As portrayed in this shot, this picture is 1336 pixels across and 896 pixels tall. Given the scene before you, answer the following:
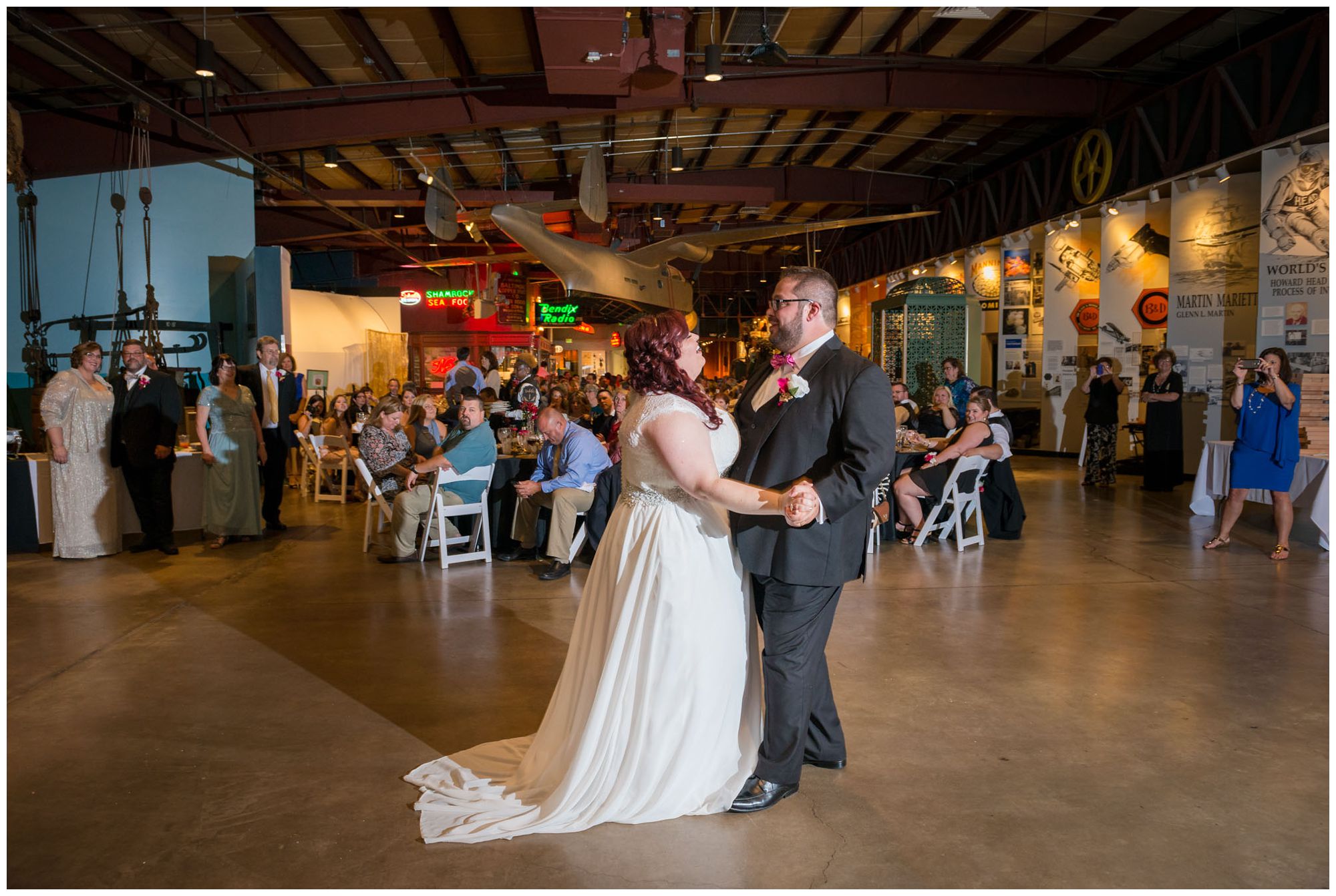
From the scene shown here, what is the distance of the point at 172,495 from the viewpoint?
6.84 metres

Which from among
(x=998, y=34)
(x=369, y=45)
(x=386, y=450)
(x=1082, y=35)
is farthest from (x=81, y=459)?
(x=1082, y=35)

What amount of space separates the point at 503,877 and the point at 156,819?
1055 mm

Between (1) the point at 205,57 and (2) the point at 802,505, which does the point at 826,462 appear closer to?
(2) the point at 802,505

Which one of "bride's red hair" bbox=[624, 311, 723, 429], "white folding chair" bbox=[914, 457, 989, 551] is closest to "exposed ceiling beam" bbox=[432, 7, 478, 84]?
"white folding chair" bbox=[914, 457, 989, 551]

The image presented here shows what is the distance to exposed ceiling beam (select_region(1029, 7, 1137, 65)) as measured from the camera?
28.7 ft

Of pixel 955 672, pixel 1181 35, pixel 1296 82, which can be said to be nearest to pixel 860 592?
pixel 955 672

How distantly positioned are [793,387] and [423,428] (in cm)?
536

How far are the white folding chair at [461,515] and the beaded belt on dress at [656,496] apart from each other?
3.45 m

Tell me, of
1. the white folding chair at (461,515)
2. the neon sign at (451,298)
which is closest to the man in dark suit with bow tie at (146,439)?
the white folding chair at (461,515)

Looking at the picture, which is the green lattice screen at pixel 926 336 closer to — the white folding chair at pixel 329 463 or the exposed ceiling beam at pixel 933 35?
the exposed ceiling beam at pixel 933 35

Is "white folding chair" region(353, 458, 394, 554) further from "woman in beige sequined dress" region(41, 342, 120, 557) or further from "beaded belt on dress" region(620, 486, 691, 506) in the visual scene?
"beaded belt on dress" region(620, 486, 691, 506)

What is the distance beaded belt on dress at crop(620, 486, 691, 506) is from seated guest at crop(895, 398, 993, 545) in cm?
366

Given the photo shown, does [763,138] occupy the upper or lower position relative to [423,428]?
upper

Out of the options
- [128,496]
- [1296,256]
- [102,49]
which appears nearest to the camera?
[128,496]
